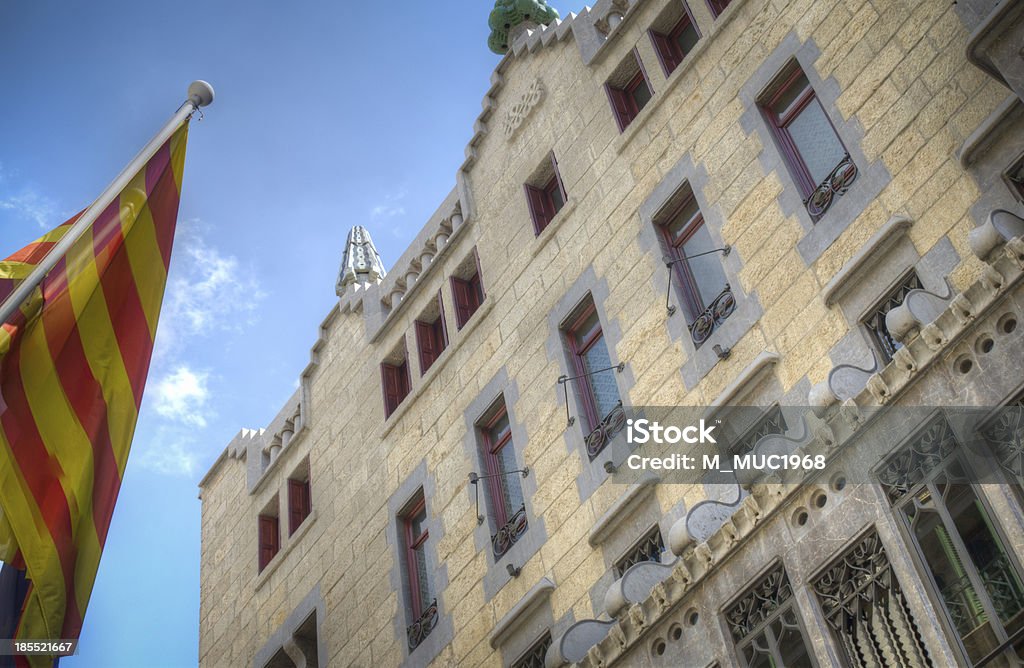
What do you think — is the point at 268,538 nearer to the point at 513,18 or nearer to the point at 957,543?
the point at 513,18

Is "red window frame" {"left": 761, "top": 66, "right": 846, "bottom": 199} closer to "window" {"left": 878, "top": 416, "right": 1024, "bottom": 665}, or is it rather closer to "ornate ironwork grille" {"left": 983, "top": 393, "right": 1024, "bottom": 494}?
"window" {"left": 878, "top": 416, "right": 1024, "bottom": 665}

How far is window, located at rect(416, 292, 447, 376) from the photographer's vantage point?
21.2 meters

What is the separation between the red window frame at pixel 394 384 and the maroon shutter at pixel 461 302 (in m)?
1.42

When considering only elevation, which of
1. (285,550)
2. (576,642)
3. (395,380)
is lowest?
(576,642)

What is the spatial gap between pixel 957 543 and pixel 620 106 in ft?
36.3

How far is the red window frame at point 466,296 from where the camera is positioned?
20.6 m

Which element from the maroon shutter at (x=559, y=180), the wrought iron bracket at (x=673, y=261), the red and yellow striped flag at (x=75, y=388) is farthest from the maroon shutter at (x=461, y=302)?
the red and yellow striped flag at (x=75, y=388)

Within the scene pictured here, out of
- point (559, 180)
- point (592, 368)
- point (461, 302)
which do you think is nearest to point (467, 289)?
point (461, 302)

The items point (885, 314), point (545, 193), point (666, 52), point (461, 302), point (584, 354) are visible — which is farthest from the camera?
point (461, 302)

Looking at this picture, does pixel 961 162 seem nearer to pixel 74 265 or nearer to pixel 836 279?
pixel 836 279

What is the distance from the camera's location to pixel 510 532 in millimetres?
17078

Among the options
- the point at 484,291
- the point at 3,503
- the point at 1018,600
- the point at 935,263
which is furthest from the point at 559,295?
the point at 1018,600

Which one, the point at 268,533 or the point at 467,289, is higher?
the point at 467,289

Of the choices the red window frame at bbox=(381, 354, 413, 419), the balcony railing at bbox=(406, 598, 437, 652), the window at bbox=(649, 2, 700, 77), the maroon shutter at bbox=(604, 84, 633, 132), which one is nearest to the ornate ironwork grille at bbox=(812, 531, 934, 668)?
the balcony railing at bbox=(406, 598, 437, 652)
